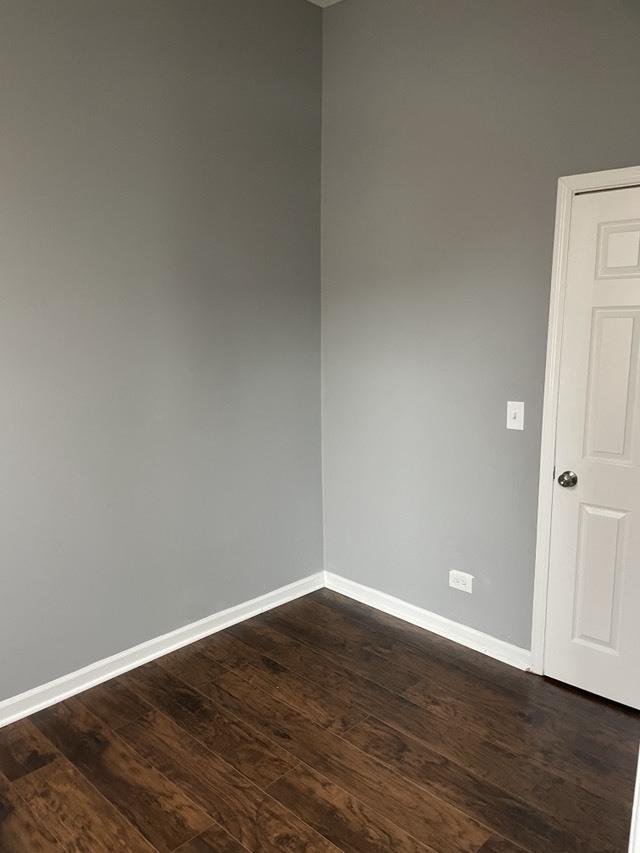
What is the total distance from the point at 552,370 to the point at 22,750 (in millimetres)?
2474

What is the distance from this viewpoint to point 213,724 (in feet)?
8.11

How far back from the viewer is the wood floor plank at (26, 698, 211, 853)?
78.0 inches

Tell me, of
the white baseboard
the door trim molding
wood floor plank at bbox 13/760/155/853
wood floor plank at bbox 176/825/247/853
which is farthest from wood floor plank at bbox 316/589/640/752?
wood floor plank at bbox 13/760/155/853

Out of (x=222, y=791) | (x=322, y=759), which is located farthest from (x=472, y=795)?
(x=222, y=791)

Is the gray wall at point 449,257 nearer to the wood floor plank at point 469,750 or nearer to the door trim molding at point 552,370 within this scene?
the door trim molding at point 552,370

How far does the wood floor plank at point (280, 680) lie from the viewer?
8.27 ft

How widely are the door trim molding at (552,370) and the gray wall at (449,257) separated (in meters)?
0.06

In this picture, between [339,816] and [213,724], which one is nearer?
[339,816]

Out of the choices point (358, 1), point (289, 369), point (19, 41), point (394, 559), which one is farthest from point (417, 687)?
point (358, 1)

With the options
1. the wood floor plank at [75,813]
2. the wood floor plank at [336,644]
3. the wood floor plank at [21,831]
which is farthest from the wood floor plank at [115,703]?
the wood floor plank at [336,644]

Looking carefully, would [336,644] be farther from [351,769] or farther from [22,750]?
[22,750]

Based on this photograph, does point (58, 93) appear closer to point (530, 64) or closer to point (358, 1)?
point (358, 1)

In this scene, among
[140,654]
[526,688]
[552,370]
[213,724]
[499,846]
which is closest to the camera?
[499,846]

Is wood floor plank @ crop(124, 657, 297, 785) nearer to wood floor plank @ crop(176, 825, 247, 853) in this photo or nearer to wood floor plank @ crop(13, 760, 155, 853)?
wood floor plank @ crop(176, 825, 247, 853)
